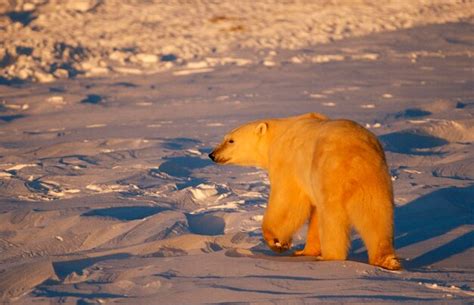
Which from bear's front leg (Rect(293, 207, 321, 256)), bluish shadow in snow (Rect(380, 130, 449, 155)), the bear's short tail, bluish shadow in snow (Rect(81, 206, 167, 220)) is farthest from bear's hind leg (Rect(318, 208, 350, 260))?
bluish shadow in snow (Rect(380, 130, 449, 155))

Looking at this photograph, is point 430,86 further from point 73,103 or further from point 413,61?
point 73,103

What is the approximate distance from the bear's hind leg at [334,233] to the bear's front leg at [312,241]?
20.9 inches

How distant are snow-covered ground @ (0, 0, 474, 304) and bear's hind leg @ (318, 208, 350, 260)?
0.12m

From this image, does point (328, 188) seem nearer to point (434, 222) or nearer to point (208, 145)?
point (434, 222)

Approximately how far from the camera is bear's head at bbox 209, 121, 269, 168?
237 inches

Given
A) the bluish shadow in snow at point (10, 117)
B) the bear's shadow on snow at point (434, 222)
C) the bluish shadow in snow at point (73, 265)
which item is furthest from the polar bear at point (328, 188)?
the bluish shadow in snow at point (10, 117)

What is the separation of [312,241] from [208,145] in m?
3.85

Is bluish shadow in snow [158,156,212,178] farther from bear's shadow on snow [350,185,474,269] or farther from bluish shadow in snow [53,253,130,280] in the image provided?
bluish shadow in snow [53,253,130,280]

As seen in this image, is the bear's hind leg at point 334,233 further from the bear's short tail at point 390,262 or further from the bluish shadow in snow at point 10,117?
the bluish shadow in snow at point 10,117

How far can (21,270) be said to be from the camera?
477 centimetres

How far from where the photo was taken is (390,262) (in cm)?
441

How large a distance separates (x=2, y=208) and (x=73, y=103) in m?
5.10

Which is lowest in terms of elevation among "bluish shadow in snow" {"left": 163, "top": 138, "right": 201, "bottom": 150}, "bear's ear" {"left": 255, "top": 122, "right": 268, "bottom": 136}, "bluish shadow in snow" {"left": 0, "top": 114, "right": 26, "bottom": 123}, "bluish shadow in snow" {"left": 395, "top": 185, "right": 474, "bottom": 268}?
"bluish shadow in snow" {"left": 0, "top": 114, "right": 26, "bottom": 123}

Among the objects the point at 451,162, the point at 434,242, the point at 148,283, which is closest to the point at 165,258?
the point at 148,283
